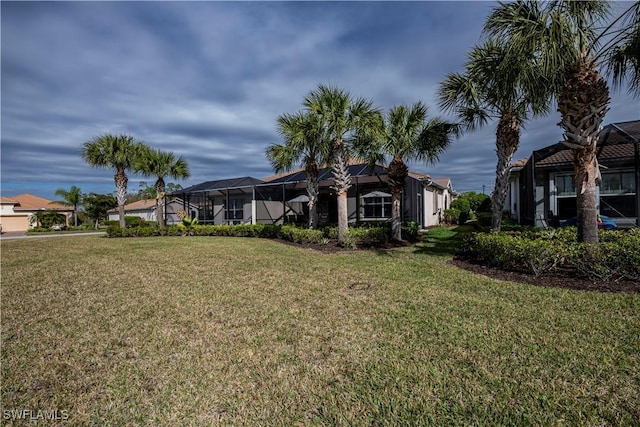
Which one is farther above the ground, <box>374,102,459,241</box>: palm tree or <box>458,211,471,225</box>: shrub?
<box>374,102,459,241</box>: palm tree

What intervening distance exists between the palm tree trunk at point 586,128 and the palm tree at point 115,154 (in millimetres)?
22693

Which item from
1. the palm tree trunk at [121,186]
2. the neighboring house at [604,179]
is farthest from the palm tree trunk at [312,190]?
the palm tree trunk at [121,186]

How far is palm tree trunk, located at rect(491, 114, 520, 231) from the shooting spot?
8.68m

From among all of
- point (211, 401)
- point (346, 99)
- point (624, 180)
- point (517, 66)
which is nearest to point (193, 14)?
point (346, 99)

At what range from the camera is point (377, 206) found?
19797 millimetres

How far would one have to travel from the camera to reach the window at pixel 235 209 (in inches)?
1023

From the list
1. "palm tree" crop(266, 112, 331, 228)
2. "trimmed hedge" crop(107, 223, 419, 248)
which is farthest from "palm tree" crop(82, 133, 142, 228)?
"palm tree" crop(266, 112, 331, 228)

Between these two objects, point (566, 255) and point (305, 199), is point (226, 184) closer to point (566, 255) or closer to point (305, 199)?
point (305, 199)

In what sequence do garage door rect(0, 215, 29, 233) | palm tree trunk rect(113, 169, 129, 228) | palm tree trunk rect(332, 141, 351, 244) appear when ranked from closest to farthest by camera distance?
palm tree trunk rect(332, 141, 351, 244) → palm tree trunk rect(113, 169, 129, 228) → garage door rect(0, 215, 29, 233)

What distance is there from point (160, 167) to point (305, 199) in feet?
33.3

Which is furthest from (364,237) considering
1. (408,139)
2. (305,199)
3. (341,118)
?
(305,199)

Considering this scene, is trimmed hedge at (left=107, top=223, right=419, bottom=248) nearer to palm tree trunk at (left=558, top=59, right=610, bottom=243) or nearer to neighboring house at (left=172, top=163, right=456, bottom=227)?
neighboring house at (left=172, top=163, right=456, bottom=227)

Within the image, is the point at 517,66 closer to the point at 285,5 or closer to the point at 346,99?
the point at 346,99

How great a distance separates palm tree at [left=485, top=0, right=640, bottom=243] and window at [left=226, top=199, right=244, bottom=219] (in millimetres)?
22349
